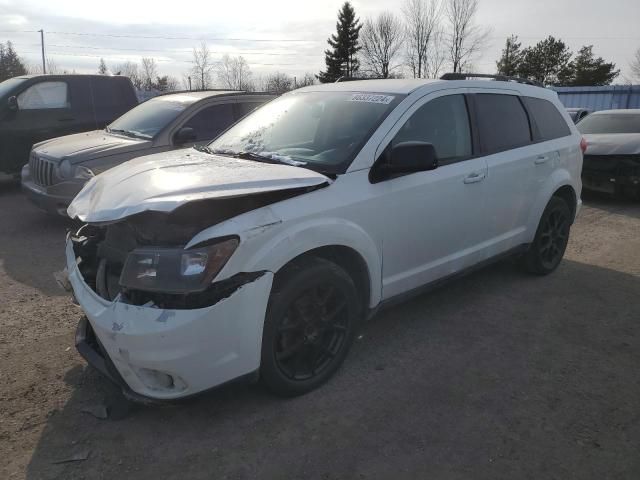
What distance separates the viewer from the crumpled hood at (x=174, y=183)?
2.62 meters

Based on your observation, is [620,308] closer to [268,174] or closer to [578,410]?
[578,410]

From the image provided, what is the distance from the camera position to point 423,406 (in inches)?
117

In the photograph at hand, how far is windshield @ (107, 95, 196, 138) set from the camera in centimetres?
677

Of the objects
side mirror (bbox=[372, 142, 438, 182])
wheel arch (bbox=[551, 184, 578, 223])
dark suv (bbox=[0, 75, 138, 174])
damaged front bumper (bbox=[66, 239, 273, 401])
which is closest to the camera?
damaged front bumper (bbox=[66, 239, 273, 401])

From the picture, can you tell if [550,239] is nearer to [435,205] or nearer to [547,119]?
[547,119]

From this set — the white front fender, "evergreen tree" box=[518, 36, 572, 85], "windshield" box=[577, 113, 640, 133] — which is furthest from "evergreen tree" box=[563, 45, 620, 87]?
the white front fender

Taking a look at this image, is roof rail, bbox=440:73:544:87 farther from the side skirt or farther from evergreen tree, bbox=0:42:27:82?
evergreen tree, bbox=0:42:27:82

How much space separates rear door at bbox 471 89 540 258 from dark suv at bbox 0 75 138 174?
280 inches

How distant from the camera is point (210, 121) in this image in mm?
6965

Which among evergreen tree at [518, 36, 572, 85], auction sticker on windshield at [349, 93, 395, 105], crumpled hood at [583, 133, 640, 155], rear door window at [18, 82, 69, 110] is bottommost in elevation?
crumpled hood at [583, 133, 640, 155]

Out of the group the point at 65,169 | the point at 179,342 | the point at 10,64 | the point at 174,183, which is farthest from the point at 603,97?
the point at 10,64

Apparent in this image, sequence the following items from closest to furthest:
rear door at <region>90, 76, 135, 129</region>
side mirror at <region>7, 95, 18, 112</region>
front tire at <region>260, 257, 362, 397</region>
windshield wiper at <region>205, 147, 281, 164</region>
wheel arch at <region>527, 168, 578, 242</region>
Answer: front tire at <region>260, 257, 362, 397</region>, windshield wiper at <region>205, 147, 281, 164</region>, wheel arch at <region>527, 168, 578, 242</region>, side mirror at <region>7, 95, 18, 112</region>, rear door at <region>90, 76, 135, 129</region>

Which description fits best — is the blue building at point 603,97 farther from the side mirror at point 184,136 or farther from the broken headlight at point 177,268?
the broken headlight at point 177,268

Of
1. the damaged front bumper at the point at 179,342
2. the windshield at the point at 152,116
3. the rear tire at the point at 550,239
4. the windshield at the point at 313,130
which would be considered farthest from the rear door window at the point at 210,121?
the damaged front bumper at the point at 179,342
